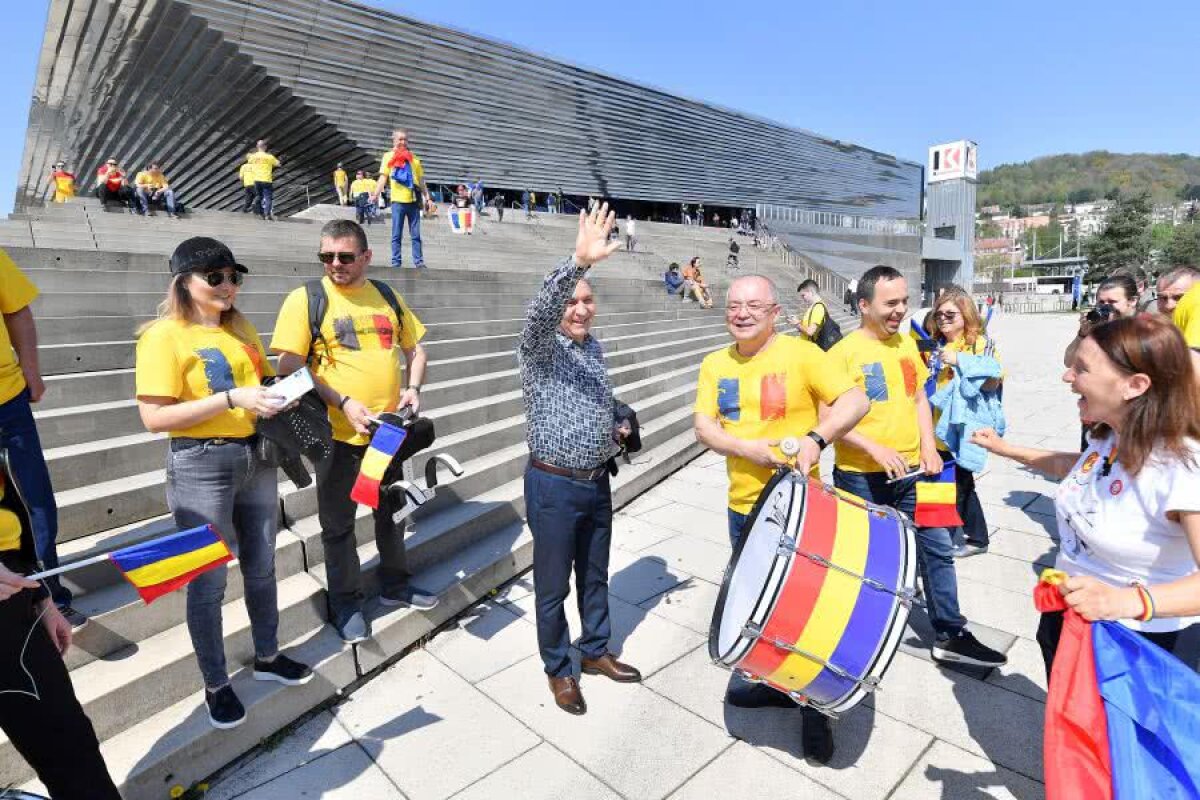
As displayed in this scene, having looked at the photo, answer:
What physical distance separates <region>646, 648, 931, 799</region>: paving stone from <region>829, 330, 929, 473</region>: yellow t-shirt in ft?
3.62

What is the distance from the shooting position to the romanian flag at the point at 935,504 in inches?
122

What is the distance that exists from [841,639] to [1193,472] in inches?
41.2

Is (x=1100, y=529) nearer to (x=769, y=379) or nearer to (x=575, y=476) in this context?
(x=769, y=379)

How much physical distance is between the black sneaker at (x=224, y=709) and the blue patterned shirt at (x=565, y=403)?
157cm

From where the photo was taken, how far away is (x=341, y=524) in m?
3.14

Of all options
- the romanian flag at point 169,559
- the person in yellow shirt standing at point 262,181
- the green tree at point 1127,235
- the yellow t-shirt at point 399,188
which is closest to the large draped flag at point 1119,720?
the romanian flag at point 169,559

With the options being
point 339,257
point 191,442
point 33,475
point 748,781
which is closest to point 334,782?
point 191,442

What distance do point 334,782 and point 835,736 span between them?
2.07 meters

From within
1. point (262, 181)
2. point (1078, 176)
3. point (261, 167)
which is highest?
point (1078, 176)

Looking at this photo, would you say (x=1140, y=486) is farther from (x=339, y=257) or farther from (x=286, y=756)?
(x=286, y=756)

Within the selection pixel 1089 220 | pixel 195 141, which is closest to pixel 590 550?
pixel 195 141

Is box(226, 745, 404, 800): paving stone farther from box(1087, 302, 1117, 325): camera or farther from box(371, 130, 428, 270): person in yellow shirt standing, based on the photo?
box(371, 130, 428, 270): person in yellow shirt standing

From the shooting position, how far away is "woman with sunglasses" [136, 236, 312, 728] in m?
2.35

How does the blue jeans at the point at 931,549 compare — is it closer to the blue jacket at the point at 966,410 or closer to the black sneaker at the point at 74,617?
the blue jacket at the point at 966,410
